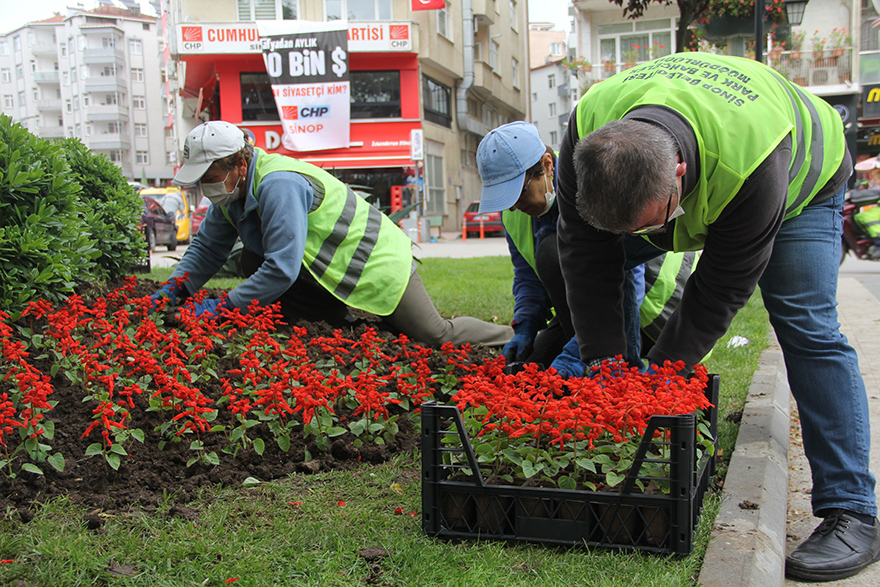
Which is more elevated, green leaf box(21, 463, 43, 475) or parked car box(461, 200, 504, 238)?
parked car box(461, 200, 504, 238)

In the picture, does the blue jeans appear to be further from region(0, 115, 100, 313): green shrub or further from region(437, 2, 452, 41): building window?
region(437, 2, 452, 41): building window

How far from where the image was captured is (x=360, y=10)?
2764 centimetres

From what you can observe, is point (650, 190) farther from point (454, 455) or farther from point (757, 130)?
point (454, 455)

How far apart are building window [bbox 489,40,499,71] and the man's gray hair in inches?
1384

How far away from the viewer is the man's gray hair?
5.96ft

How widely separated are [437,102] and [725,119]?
2886 centimetres

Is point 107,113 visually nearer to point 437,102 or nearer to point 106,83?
point 106,83

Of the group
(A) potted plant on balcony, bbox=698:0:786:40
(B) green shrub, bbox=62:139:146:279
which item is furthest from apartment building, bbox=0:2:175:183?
(B) green shrub, bbox=62:139:146:279

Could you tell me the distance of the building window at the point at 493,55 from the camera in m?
35.8

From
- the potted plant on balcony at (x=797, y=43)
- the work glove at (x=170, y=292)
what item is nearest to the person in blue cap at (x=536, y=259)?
the work glove at (x=170, y=292)

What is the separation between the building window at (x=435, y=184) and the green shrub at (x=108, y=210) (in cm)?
2379

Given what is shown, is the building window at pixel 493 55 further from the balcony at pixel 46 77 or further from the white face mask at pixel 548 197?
the balcony at pixel 46 77

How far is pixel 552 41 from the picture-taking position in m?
66.3

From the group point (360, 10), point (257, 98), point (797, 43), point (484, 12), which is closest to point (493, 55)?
point (484, 12)
